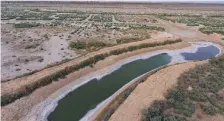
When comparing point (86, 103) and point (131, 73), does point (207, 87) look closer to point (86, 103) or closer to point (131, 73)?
point (131, 73)

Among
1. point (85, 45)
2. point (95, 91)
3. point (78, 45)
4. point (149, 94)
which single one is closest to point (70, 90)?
point (95, 91)

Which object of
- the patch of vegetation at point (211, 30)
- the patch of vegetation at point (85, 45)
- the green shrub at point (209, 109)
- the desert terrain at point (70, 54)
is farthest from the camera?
the patch of vegetation at point (211, 30)

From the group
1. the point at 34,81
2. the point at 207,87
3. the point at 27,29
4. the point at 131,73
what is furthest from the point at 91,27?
the point at 207,87

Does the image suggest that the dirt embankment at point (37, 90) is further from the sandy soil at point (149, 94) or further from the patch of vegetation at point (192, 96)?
the patch of vegetation at point (192, 96)

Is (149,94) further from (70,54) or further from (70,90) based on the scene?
(70,54)

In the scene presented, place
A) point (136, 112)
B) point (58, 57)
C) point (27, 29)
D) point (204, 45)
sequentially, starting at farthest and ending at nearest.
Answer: point (27, 29) → point (204, 45) → point (58, 57) → point (136, 112)

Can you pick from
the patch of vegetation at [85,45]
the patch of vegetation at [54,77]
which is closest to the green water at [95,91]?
the patch of vegetation at [54,77]
